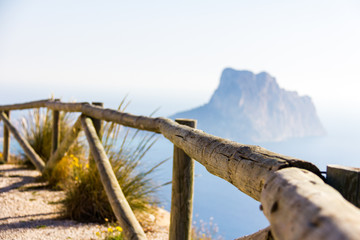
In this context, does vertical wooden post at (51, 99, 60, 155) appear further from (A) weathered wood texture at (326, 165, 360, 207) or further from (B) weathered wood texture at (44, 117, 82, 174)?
(A) weathered wood texture at (326, 165, 360, 207)

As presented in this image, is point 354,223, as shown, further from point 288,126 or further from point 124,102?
point 288,126

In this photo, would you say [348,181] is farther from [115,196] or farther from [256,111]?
[256,111]

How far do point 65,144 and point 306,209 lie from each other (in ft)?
12.2

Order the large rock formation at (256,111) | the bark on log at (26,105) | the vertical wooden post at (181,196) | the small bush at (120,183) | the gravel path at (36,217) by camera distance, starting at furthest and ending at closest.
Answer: the large rock formation at (256,111), the bark on log at (26,105), the small bush at (120,183), the gravel path at (36,217), the vertical wooden post at (181,196)

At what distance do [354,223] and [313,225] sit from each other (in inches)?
2.8

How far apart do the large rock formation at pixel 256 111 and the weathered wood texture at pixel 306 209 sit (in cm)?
8636

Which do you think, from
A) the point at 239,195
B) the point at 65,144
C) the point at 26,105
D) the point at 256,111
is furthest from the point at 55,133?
the point at 256,111

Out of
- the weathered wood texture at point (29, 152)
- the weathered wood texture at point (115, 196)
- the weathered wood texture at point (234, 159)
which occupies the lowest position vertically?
the weathered wood texture at point (29, 152)

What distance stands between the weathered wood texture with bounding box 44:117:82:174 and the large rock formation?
8306 cm

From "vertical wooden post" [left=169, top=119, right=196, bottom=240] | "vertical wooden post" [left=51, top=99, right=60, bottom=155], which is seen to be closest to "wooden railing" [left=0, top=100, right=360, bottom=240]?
"vertical wooden post" [left=169, top=119, right=196, bottom=240]

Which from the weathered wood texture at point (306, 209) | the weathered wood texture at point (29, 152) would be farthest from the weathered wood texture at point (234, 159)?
the weathered wood texture at point (29, 152)

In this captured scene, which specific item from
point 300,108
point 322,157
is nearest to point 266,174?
point 322,157

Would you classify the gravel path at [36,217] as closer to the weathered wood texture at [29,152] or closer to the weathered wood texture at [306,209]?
the weathered wood texture at [29,152]

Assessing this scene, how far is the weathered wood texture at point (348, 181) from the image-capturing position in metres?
0.87
